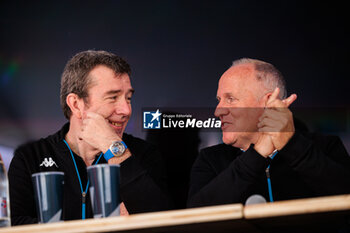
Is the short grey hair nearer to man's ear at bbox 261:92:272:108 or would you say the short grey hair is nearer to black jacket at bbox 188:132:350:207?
man's ear at bbox 261:92:272:108

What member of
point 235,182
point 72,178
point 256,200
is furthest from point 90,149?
point 256,200

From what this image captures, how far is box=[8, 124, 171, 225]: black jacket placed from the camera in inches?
67.5

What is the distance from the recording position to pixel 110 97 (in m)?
2.14

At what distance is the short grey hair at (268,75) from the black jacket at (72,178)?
67 cm

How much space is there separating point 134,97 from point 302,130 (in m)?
0.88

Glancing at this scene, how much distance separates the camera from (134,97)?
7.25ft

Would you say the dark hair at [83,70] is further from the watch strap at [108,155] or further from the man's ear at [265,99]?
the man's ear at [265,99]

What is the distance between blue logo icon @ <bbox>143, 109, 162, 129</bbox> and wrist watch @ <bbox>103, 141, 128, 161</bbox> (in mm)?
401

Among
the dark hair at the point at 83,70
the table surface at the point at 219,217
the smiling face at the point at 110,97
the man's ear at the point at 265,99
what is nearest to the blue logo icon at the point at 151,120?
the smiling face at the point at 110,97

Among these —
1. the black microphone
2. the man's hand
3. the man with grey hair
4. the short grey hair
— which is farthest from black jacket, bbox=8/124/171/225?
the short grey hair

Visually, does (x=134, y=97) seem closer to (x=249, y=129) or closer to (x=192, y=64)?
(x=192, y=64)

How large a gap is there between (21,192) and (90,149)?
38 centimetres

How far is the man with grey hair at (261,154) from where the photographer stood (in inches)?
67.4

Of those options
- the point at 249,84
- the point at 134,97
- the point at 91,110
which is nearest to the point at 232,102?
the point at 249,84
